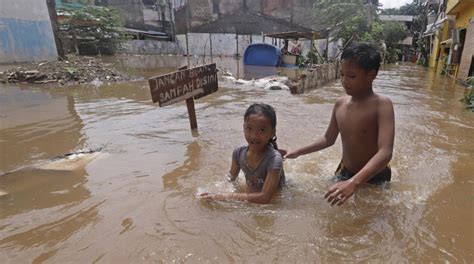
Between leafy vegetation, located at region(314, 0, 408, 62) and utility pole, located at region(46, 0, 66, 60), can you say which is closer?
utility pole, located at region(46, 0, 66, 60)

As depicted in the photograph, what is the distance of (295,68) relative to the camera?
19.5 m

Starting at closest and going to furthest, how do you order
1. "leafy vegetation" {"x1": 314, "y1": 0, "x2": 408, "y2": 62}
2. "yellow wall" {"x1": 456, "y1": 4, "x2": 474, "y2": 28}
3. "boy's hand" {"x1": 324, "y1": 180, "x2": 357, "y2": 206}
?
"boy's hand" {"x1": 324, "y1": 180, "x2": 357, "y2": 206} < "yellow wall" {"x1": 456, "y1": 4, "x2": 474, "y2": 28} < "leafy vegetation" {"x1": 314, "y1": 0, "x2": 408, "y2": 62}

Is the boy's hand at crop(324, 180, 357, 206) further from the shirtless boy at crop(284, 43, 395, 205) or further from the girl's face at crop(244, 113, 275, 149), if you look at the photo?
the girl's face at crop(244, 113, 275, 149)

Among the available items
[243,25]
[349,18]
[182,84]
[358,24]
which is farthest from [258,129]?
[243,25]

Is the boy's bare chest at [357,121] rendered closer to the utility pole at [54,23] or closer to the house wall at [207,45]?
the utility pole at [54,23]

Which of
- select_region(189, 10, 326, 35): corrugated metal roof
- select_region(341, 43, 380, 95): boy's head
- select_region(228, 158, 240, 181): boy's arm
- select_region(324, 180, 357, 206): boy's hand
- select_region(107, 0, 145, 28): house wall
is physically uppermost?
select_region(107, 0, 145, 28): house wall

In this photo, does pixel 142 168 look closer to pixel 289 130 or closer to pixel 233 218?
pixel 233 218

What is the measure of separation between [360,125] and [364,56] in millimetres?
536

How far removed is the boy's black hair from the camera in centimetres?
209

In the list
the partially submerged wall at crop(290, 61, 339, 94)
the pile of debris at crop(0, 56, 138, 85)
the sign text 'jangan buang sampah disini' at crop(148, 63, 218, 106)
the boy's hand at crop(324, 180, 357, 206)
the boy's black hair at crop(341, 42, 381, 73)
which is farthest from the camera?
the pile of debris at crop(0, 56, 138, 85)

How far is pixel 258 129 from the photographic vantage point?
2160 millimetres

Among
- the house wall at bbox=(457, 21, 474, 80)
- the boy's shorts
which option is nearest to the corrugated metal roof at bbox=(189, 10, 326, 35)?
the house wall at bbox=(457, 21, 474, 80)

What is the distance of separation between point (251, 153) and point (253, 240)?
0.64 metres

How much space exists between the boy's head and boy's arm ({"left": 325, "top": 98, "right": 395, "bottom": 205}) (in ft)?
0.67
